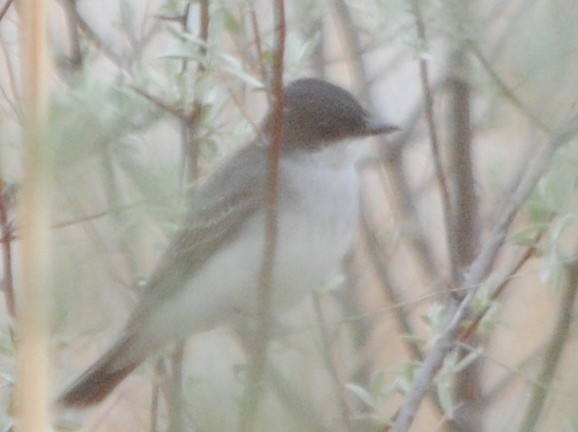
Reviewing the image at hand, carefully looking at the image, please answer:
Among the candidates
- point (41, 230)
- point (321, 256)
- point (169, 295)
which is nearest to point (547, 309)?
point (321, 256)

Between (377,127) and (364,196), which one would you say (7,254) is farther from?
(364,196)

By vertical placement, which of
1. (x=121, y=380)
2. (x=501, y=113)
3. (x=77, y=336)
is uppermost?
(x=501, y=113)

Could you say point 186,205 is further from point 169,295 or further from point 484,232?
point 484,232

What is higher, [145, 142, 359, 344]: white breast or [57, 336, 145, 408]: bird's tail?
[145, 142, 359, 344]: white breast

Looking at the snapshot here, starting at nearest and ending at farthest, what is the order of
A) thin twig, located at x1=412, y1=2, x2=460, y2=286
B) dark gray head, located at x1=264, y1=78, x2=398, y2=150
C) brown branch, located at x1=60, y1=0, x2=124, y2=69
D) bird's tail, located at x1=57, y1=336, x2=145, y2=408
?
thin twig, located at x1=412, y1=2, x2=460, y2=286, brown branch, located at x1=60, y1=0, x2=124, y2=69, bird's tail, located at x1=57, y1=336, x2=145, y2=408, dark gray head, located at x1=264, y1=78, x2=398, y2=150

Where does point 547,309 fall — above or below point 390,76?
below

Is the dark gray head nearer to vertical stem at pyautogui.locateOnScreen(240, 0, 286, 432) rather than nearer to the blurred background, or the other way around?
the blurred background

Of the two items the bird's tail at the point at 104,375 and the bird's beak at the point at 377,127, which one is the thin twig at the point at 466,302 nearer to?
the bird's beak at the point at 377,127

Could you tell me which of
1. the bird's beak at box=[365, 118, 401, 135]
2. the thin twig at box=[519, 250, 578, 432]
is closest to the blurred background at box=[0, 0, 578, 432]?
the thin twig at box=[519, 250, 578, 432]
